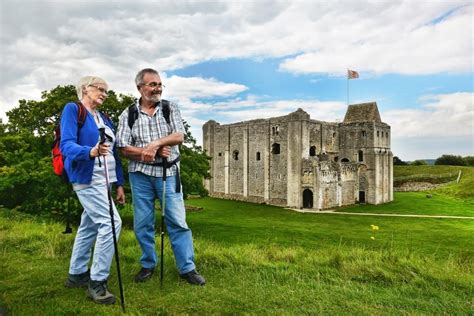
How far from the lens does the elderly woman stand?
12.7 ft

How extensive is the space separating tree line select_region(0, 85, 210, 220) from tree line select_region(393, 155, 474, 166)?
6967cm

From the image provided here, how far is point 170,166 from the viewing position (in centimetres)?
456

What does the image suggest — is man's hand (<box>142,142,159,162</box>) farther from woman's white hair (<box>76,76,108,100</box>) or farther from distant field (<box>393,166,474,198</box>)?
distant field (<box>393,166,474,198</box>)

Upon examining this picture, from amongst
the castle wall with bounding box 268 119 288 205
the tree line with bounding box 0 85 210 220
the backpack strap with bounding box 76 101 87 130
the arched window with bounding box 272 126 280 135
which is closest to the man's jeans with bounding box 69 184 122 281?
the backpack strap with bounding box 76 101 87 130

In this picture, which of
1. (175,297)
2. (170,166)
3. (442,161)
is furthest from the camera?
(442,161)

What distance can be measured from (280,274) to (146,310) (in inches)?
67.9

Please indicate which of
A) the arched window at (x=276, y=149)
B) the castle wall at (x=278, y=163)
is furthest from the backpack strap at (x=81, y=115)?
the arched window at (x=276, y=149)

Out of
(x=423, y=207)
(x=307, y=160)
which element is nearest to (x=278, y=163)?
(x=307, y=160)

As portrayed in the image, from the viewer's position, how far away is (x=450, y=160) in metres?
78.4

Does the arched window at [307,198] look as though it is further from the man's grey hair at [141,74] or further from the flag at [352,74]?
the man's grey hair at [141,74]

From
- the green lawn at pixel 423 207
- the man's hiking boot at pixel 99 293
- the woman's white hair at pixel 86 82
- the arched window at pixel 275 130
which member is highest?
the arched window at pixel 275 130

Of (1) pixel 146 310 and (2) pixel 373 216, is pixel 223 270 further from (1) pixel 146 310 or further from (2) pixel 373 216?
(2) pixel 373 216

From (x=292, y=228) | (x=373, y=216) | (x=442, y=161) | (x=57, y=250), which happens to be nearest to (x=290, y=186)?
(x=373, y=216)

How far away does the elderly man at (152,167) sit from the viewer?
4.46m
